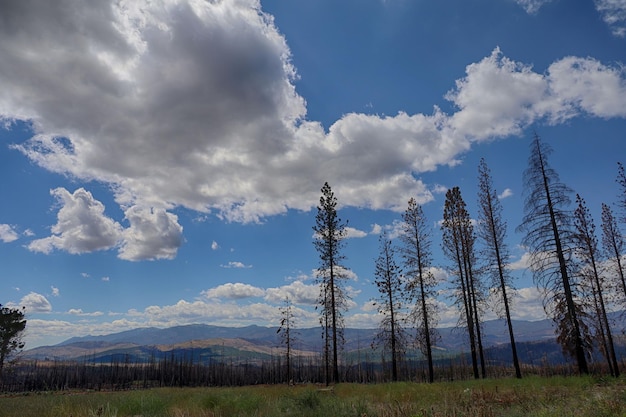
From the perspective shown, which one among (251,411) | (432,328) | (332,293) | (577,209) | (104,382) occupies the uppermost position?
(577,209)

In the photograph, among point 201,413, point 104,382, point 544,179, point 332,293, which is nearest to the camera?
point 201,413

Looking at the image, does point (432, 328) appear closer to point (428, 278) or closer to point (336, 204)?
point (428, 278)

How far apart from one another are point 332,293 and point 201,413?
66.6ft

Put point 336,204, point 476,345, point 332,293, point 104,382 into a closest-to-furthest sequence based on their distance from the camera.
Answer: point 476,345 < point 332,293 < point 336,204 < point 104,382

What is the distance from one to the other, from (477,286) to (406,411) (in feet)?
A: 71.5

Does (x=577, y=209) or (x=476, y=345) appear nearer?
(x=476, y=345)

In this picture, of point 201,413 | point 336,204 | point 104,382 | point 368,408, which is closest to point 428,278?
point 336,204

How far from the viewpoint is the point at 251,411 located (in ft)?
32.4

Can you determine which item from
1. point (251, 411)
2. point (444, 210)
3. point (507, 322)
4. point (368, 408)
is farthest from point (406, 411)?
point (444, 210)

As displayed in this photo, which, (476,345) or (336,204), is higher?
(336,204)

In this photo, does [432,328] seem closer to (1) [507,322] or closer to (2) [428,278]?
(2) [428,278]

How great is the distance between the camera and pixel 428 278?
2820 cm

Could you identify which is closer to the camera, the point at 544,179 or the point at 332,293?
the point at 544,179

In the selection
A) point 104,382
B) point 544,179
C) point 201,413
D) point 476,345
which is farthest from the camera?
point 104,382
